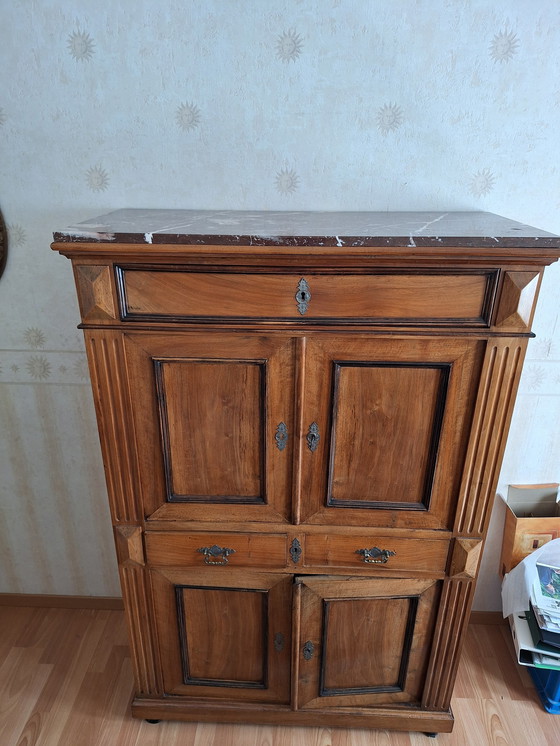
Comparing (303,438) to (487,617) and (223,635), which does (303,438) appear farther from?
(487,617)

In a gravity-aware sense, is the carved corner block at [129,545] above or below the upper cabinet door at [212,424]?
below

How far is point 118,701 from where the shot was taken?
1.73m

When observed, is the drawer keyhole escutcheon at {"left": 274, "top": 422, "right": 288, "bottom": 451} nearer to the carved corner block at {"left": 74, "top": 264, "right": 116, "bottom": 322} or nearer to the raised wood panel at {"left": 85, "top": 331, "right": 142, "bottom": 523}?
the raised wood panel at {"left": 85, "top": 331, "right": 142, "bottom": 523}

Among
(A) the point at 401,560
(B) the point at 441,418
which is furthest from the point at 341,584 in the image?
(B) the point at 441,418

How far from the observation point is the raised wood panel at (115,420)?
1213mm

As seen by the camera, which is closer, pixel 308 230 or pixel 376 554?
pixel 308 230

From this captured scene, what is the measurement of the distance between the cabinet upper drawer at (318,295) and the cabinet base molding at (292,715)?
3.92 feet

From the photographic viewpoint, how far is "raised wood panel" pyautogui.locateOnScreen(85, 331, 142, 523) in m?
1.21

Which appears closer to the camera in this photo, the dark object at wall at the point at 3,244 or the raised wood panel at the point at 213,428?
the raised wood panel at the point at 213,428

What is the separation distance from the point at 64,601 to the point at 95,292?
4.79ft

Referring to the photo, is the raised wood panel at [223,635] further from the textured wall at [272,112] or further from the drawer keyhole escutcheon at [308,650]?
the textured wall at [272,112]

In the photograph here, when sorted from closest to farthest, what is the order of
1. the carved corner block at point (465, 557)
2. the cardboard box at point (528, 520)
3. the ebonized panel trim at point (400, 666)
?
the carved corner block at point (465, 557) < the ebonized panel trim at point (400, 666) < the cardboard box at point (528, 520)

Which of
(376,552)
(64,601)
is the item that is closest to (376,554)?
(376,552)

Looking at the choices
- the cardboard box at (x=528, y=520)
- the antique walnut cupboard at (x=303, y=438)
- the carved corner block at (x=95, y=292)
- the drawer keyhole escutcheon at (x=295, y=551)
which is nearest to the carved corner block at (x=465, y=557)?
the antique walnut cupboard at (x=303, y=438)
